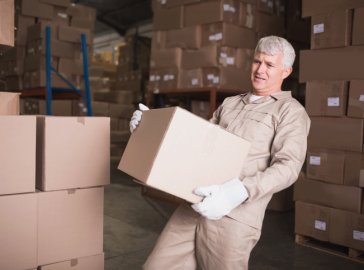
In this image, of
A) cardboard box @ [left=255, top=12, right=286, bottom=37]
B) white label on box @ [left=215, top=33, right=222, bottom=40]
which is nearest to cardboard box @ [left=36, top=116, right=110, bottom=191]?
white label on box @ [left=215, top=33, right=222, bottom=40]

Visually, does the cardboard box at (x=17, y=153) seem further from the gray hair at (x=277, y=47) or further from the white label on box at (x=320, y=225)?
the white label on box at (x=320, y=225)

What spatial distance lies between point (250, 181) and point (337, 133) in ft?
A: 6.26

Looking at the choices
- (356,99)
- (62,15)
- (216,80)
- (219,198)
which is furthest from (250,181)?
→ (62,15)

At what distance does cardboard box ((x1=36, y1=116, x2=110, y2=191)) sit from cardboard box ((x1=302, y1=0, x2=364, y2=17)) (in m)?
2.16


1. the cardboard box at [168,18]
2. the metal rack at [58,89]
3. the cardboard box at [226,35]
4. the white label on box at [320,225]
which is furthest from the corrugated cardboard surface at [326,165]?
the metal rack at [58,89]

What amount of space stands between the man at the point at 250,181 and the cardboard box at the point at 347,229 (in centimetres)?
168

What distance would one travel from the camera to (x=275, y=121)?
1.71 meters

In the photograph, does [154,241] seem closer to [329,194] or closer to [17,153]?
[329,194]

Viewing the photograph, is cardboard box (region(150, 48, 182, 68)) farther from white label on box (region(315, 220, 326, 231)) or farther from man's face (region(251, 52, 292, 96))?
man's face (region(251, 52, 292, 96))

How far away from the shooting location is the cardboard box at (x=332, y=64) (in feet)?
10.0

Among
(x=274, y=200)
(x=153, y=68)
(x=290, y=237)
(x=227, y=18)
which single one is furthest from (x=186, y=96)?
(x=290, y=237)

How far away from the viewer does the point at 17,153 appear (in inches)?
72.1

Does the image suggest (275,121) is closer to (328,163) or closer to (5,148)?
(5,148)

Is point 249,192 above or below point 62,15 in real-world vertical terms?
below
